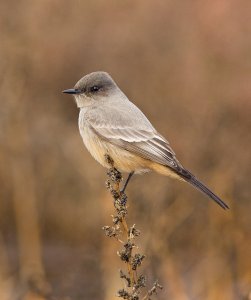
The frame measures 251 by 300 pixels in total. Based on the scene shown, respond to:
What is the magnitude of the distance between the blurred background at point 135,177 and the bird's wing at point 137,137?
93cm

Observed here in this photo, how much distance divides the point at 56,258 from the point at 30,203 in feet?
9.15

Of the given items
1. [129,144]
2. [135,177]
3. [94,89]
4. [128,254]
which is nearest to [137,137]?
[129,144]

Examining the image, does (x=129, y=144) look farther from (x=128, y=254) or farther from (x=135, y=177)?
(x=135, y=177)

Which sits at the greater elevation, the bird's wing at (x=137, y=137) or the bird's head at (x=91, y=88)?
the bird's head at (x=91, y=88)

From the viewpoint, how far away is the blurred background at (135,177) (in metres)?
7.67

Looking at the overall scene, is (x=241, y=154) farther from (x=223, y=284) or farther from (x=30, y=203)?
(x=30, y=203)

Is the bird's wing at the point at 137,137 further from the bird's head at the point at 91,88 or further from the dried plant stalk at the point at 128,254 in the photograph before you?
the dried plant stalk at the point at 128,254

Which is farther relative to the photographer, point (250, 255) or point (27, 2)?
point (27, 2)

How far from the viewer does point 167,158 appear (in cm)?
638

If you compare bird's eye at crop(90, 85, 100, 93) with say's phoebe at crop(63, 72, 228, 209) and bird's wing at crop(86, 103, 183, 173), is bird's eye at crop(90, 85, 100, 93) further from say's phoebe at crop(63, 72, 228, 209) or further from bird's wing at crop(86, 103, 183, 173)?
bird's wing at crop(86, 103, 183, 173)

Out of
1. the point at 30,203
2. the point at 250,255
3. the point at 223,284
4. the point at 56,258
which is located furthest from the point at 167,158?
the point at 56,258

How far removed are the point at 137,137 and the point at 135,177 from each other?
2339 millimetres

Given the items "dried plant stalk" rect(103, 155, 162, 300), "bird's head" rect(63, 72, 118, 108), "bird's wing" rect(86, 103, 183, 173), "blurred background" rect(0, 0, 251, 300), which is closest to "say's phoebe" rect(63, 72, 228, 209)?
"bird's wing" rect(86, 103, 183, 173)

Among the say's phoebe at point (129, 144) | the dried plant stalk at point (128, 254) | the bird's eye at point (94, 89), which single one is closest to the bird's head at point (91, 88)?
the bird's eye at point (94, 89)
